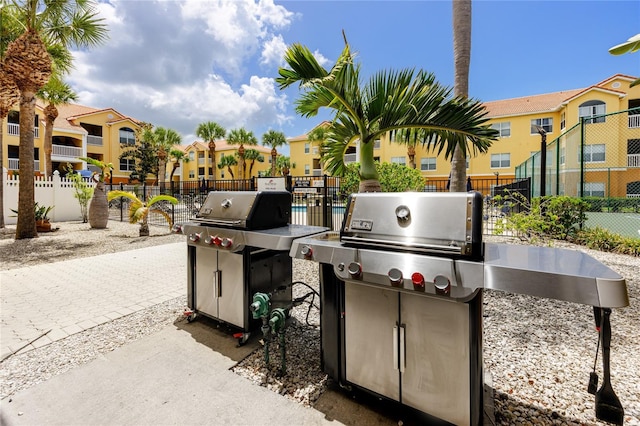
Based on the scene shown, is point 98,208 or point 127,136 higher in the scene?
point 127,136

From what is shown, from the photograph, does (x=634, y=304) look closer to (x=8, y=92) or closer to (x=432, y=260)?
(x=432, y=260)

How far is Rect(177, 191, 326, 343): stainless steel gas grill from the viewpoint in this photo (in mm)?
2801

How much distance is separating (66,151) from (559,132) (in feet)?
140

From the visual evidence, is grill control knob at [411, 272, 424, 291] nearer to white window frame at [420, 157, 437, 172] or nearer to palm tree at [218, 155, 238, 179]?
white window frame at [420, 157, 437, 172]

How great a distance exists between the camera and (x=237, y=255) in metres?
2.87

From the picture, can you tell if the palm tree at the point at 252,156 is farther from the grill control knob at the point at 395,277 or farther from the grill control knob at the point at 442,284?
the grill control knob at the point at 442,284


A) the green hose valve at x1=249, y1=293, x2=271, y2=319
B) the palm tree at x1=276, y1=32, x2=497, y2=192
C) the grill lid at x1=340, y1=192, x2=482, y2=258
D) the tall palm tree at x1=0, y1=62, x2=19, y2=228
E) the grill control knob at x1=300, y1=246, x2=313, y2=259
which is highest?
the tall palm tree at x1=0, y1=62, x2=19, y2=228

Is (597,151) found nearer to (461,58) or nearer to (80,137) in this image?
(461,58)

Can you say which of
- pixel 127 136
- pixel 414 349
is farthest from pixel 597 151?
pixel 127 136

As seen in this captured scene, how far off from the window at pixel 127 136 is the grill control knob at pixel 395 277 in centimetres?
3758

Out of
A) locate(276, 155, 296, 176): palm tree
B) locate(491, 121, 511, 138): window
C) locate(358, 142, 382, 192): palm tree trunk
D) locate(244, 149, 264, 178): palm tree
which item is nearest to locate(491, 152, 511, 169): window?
locate(491, 121, 511, 138): window

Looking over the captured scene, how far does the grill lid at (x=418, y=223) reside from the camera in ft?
5.47

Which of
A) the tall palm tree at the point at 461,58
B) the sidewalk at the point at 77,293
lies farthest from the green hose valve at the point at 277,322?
the tall palm tree at the point at 461,58

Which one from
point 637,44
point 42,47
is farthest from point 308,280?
point 42,47
